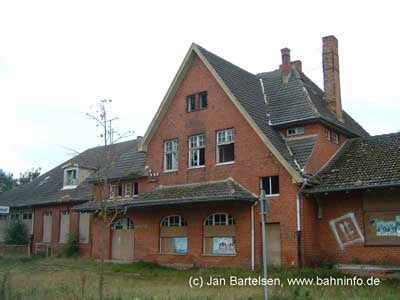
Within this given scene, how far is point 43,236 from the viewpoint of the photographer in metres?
36.5

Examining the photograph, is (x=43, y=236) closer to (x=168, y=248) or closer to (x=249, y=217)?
(x=168, y=248)

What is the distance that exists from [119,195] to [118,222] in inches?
66.3

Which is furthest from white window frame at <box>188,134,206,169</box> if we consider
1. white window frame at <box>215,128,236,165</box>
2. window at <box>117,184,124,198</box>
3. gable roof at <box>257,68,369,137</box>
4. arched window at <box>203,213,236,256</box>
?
window at <box>117,184,124,198</box>

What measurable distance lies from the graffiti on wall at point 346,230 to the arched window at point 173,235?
289 inches

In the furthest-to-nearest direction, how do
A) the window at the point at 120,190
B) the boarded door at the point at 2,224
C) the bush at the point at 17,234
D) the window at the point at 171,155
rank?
the boarded door at the point at 2,224
the bush at the point at 17,234
the window at the point at 120,190
the window at the point at 171,155

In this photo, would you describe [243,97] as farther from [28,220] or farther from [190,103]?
[28,220]

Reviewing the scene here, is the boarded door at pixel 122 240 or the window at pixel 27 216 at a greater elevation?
the window at pixel 27 216

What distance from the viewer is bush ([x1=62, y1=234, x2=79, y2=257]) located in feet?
107

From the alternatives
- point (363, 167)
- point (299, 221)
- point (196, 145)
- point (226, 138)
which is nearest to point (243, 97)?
point (226, 138)

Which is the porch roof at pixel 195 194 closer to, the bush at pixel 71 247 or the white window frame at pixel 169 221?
the white window frame at pixel 169 221

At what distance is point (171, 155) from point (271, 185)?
6560 mm

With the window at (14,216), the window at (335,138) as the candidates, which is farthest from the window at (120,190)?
the window at (14,216)

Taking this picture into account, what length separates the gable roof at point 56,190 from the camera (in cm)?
3498

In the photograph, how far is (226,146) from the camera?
83.5 feet
